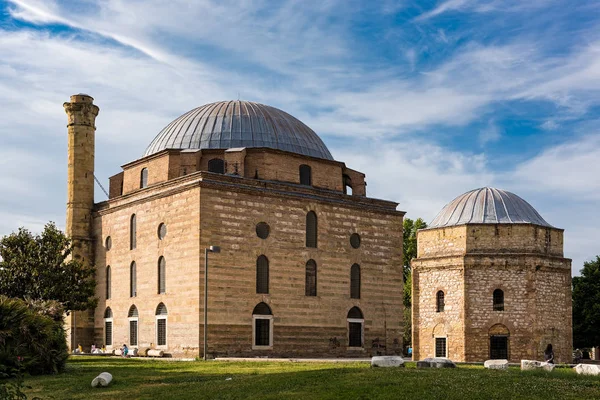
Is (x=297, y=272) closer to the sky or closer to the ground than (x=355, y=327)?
closer to the sky

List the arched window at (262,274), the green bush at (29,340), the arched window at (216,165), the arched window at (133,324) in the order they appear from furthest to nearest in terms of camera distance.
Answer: the arched window at (216,165) → the arched window at (133,324) → the arched window at (262,274) → the green bush at (29,340)

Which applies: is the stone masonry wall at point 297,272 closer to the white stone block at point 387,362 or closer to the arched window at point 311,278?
the arched window at point 311,278

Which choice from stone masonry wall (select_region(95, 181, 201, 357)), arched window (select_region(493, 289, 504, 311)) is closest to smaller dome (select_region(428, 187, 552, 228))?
arched window (select_region(493, 289, 504, 311))

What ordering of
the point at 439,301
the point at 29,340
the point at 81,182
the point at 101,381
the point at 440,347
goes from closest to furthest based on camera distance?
1. the point at 101,381
2. the point at 29,340
3. the point at 440,347
4. the point at 439,301
5. the point at 81,182

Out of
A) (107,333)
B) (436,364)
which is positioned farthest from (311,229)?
(436,364)

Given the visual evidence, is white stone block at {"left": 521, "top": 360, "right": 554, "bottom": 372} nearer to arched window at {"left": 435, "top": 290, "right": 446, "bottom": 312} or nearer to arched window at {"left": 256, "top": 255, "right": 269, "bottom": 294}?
arched window at {"left": 435, "top": 290, "right": 446, "bottom": 312}

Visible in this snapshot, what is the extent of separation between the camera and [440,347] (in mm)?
36719

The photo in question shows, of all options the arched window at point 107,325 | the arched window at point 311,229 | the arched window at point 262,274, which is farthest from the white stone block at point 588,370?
the arched window at point 107,325

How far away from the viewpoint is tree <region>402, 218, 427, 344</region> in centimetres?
5688

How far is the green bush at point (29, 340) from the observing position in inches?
→ 976

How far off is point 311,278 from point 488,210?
9151 millimetres

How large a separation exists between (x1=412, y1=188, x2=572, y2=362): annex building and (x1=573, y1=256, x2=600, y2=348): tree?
14933 millimetres

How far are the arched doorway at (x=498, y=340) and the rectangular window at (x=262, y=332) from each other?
33.0 feet

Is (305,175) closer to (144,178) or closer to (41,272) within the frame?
(144,178)
